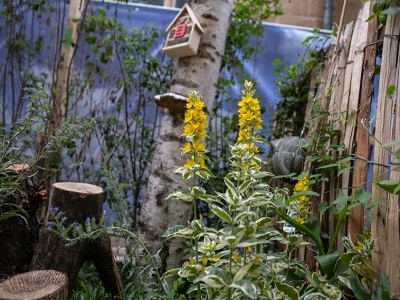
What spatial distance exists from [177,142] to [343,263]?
1.27 metres

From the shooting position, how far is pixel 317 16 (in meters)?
5.63

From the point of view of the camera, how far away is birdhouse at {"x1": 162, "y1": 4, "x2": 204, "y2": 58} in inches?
108

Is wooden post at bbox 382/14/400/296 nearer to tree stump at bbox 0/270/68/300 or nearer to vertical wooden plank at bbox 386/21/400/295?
vertical wooden plank at bbox 386/21/400/295

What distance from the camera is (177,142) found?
2746 mm

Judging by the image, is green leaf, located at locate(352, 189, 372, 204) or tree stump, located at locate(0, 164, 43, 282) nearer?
green leaf, located at locate(352, 189, 372, 204)

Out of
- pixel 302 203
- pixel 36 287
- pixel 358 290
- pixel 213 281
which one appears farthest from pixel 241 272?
pixel 36 287

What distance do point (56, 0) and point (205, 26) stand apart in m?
2.00

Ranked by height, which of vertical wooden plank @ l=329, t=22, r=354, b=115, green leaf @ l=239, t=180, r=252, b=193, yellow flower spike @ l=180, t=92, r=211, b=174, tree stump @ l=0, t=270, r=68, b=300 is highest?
vertical wooden plank @ l=329, t=22, r=354, b=115

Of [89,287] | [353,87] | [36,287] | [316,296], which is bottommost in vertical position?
[89,287]

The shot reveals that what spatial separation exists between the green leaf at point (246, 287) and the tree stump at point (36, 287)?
32.1 inches

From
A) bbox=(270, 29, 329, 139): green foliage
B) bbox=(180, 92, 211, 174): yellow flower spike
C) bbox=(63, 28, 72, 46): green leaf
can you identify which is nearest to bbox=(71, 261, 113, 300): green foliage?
bbox=(180, 92, 211, 174): yellow flower spike

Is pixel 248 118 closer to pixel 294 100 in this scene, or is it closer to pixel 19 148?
pixel 19 148

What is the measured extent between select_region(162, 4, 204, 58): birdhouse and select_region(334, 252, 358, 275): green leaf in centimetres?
151

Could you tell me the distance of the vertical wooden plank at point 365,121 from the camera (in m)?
1.94
